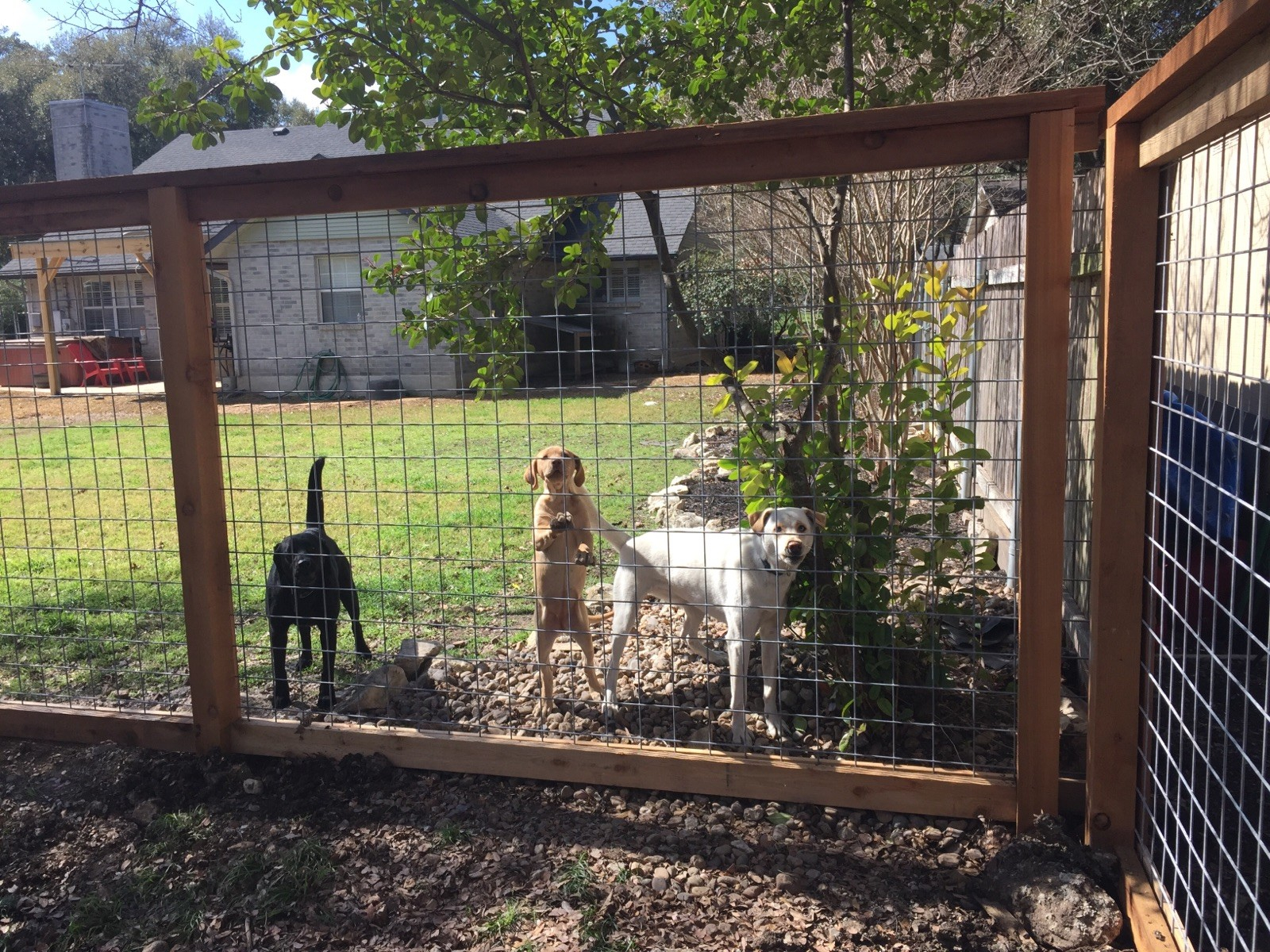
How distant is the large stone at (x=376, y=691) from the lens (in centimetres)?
421

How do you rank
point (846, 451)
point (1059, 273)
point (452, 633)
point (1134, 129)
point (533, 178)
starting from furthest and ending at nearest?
point (452, 633), point (846, 451), point (533, 178), point (1059, 273), point (1134, 129)

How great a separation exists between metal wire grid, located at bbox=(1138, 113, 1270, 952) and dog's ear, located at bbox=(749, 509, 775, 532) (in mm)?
1299

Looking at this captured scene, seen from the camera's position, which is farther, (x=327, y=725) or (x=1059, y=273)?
(x=327, y=725)

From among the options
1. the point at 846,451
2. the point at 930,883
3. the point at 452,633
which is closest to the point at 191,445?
the point at 452,633

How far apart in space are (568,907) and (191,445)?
90.2 inches

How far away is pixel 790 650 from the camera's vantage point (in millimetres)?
4344

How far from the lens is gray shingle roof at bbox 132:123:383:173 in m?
25.0

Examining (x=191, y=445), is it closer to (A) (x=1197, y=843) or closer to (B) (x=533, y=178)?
(B) (x=533, y=178)

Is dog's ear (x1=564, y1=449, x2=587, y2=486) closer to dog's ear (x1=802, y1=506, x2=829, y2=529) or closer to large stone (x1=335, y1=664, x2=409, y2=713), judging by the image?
dog's ear (x1=802, y1=506, x2=829, y2=529)

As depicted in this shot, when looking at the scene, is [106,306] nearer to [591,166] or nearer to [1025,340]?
[591,166]

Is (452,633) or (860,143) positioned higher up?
(860,143)

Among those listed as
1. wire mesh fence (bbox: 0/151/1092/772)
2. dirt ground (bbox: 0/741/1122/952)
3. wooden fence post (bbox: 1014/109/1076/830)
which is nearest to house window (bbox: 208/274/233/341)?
wire mesh fence (bbox: 0/151/1092/772)

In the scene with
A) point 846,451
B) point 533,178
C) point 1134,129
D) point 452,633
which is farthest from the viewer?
point 452,633

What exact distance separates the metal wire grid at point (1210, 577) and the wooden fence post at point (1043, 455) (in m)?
0.26
